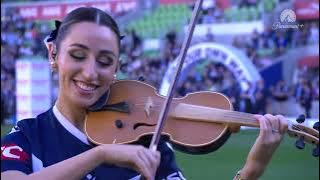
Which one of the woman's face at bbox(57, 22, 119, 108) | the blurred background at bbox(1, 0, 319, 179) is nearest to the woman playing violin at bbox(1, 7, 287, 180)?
the woman's face at bbox(57, 22, 119, 108)

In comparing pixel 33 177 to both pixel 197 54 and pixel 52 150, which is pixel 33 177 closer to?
pixel 52 150

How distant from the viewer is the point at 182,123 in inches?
83.8

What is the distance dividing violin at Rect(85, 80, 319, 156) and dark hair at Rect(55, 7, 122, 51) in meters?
0.25

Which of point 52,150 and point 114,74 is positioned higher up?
point 114,74

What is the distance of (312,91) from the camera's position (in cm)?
1412

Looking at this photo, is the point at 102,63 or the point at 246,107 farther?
the point at 246,107

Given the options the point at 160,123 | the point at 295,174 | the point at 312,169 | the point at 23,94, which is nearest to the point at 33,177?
the point at 160,123

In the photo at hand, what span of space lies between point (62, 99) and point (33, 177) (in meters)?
0.36

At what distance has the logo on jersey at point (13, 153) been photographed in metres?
1.99

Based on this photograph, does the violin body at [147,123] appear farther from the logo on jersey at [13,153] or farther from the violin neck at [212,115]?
the logo on jersey at [13,153]

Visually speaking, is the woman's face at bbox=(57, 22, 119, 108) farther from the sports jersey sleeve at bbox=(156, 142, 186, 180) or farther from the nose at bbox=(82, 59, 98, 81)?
the sports jersey sleeve at bbox=(156, 142, 186, 180)

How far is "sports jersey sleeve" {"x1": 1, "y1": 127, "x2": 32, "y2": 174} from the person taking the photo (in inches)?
77.4

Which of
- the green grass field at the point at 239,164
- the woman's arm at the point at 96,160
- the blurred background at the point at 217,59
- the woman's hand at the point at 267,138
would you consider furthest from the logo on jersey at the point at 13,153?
the blurred background at the point at 217,59

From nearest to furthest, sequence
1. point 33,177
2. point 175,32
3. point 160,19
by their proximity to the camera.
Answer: point 33,177 → point 175,32 → point 160,19
